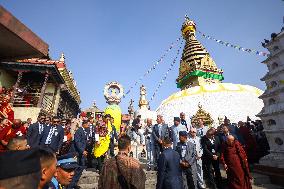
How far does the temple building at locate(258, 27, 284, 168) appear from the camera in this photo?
8.38 meters

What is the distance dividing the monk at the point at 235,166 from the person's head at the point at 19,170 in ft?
20.0

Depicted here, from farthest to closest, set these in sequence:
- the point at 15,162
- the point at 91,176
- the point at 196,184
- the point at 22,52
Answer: the point at 91,176
the point at 196,184
the point at 22,52
the point at 15,162

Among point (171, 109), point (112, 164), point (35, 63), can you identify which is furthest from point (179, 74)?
point (112, 164)

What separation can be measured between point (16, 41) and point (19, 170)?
1.94 m

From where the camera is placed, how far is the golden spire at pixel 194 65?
103 ft

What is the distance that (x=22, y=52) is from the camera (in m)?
3.03

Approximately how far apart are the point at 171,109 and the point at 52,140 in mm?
18555

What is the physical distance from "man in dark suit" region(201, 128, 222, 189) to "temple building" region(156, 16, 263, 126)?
1308 cm

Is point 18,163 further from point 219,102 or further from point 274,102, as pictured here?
point 219,102

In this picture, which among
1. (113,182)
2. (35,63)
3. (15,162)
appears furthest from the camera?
(35,63)

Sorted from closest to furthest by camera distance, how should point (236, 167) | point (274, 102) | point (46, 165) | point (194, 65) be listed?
point (46, 165), point (236, 167), point (274, 102), point (194, 65)

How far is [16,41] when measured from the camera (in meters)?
2.71

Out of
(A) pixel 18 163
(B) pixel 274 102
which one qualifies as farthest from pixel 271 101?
(A) pixel 18 163

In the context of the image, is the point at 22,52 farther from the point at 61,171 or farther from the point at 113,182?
the point at 113,182
